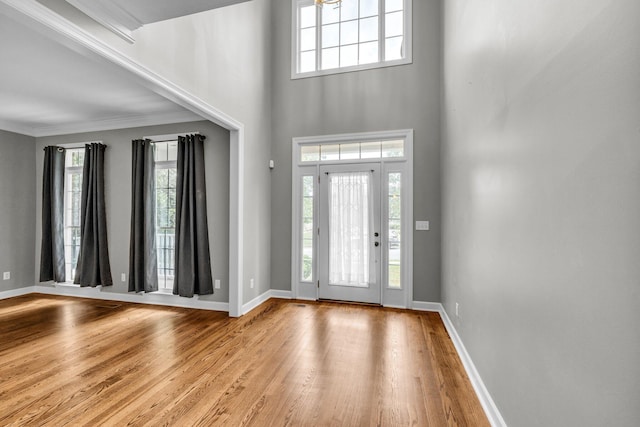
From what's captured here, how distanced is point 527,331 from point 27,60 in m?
4.49

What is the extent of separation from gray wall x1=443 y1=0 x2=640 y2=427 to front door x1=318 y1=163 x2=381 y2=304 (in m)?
2.03

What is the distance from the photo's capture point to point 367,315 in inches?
148

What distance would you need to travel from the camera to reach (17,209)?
4738 millimetres

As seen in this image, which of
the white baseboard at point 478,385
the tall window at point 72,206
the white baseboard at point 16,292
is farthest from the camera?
the tall window at point 72,206

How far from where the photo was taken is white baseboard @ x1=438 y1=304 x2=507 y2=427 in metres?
1.74

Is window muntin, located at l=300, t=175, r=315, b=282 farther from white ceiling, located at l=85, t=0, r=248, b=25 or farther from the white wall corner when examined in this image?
white ceiling, located at l=85, t=0, r=248, b=25

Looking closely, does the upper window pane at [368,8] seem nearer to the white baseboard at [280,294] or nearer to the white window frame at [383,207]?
the white window frame at [383,207]

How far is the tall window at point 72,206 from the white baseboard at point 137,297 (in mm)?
290

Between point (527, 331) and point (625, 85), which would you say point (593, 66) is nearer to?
point (625, 85)

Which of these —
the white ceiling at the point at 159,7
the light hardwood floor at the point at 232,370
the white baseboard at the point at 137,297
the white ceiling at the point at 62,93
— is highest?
the white ceiling at the point at 62,93

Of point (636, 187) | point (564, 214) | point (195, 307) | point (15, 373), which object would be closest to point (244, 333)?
point (195, 307)

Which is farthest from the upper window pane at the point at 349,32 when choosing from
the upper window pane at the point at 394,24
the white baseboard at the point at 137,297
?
the white baseboard at the point at 137,297

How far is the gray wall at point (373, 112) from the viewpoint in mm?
4020

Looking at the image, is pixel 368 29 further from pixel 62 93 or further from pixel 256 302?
pixel 256 302
